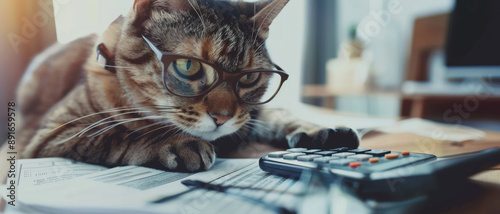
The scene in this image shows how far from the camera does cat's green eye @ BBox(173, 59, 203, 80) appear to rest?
34 centimetres

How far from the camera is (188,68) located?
0.34 m

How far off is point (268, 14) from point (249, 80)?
86 mm

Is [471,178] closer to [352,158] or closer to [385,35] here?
[352,158]

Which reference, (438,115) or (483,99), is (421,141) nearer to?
(438,115)

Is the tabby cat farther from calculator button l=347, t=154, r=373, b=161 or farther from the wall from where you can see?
the wall

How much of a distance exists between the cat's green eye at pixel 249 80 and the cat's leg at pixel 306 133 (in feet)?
0.23

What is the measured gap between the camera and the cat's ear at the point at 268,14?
37 centimetres

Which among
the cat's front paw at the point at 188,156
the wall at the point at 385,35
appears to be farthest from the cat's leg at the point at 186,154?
the wall at the point at 385,35

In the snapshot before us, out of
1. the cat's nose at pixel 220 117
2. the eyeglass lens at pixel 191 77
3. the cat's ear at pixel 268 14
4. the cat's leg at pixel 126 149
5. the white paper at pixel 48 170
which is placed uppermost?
the cat's ear at pixel 268 14

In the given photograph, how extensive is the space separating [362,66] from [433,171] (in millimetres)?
506

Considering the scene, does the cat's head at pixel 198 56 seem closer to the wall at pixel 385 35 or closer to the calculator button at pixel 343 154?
the calculator button at pixel 343 154

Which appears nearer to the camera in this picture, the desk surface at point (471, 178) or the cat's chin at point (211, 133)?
the desk surface at point (471, 178)

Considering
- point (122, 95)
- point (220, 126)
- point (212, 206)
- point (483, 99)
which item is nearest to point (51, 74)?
point (122, 95)

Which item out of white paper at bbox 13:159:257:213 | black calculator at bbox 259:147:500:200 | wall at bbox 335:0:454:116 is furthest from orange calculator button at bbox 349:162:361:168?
wall at bbox 335:0:454:116
